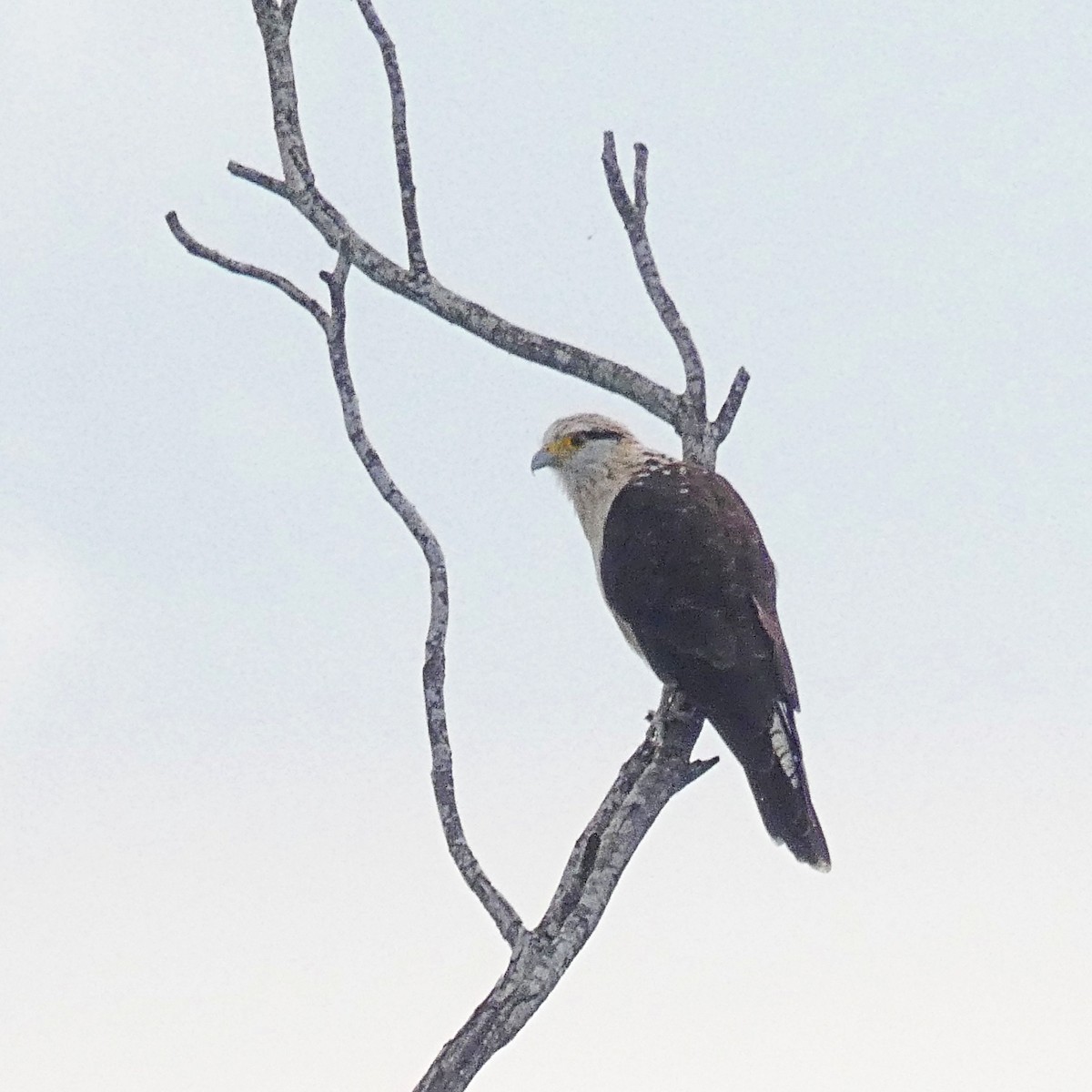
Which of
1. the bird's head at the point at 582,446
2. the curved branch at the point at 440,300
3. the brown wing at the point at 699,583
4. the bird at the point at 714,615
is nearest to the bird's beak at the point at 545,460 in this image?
the bird's head at the point at 582,446

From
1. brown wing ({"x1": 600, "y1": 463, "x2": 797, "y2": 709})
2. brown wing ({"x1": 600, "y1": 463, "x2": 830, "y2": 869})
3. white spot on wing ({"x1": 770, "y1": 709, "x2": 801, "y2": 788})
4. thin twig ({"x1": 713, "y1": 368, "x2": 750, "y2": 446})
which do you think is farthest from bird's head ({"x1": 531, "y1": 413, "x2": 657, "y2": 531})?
white spot on wing ({"x1": 770, "y1": 709, "x2": 801, "y2": 788})

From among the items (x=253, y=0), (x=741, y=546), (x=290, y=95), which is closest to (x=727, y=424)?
(x=741, y=546)

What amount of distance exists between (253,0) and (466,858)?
4168 mm

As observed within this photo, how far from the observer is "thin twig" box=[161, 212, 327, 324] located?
615cm

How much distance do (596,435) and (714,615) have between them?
1838 mm

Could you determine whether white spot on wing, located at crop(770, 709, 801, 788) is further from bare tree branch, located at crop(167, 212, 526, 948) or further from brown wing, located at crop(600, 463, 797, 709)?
bare tree branch, located at crop(167, 212, 526, 948)

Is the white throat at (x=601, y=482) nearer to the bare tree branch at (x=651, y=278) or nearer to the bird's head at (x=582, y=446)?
the bird's head at (x=582, y=446)

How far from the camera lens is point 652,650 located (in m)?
7.43

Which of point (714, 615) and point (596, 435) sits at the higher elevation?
point (596, 435)

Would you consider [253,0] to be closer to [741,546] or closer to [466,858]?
[741,546]

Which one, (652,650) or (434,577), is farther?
(652,650)

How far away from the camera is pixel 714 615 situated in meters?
7.32

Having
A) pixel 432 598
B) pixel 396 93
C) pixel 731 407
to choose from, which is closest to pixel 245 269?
pixel 396 93

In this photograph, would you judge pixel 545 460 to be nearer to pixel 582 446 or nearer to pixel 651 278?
pixel 582 446
